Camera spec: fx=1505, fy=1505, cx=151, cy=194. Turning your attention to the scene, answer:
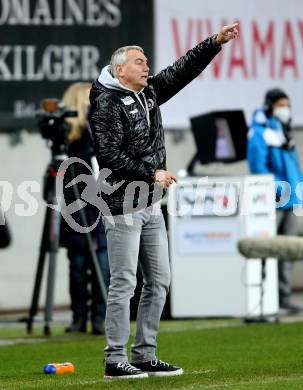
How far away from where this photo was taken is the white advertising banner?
56.5ft

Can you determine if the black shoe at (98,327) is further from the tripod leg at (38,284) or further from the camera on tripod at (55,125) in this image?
the camera on tripod at (55,125)

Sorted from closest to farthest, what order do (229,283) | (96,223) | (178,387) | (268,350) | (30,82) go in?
(178,387) < (268,350) < (96,223) < (229,283) < (30,82)

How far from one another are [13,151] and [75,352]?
5.50 metres

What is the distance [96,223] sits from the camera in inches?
→ 520

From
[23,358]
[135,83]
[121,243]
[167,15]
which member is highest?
[167,15]

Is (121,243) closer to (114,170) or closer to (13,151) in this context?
(114,170)

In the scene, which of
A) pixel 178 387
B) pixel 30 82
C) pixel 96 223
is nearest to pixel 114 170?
pixel 178 387

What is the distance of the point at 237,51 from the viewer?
698 inches

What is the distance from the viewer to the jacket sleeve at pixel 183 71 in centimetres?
937

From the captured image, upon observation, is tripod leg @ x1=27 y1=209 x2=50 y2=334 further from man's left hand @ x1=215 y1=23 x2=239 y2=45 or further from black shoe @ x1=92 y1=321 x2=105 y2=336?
man's left hand @ x1=215 y1=23 x2=239 y2=45

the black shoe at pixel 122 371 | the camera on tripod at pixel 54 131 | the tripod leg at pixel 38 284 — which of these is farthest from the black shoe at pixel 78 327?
the black shoe at pixel 122 371

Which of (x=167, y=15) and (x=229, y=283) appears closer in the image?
(x=229, y=283)

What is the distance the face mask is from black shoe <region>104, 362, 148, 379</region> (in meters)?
6.82

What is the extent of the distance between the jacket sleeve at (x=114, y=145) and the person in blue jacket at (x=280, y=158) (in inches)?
249
